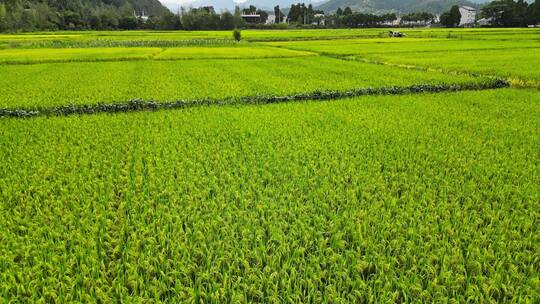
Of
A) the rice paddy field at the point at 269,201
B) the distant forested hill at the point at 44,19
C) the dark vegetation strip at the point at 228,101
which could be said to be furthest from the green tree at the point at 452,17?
the rice paddy field at the point at 269,201

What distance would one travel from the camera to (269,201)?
5754 millimetres

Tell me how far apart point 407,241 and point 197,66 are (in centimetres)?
2245

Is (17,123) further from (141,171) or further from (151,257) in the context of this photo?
(151,257)

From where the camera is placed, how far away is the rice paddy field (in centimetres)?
392

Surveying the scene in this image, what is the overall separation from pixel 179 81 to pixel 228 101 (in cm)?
533

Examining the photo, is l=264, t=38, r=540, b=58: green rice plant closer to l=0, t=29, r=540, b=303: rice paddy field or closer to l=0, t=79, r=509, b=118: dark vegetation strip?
l=0, t=79, r=509, b=118: dark vegetation strip

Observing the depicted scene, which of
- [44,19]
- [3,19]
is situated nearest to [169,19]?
[44,19]

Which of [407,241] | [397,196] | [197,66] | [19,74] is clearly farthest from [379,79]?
[19,74]

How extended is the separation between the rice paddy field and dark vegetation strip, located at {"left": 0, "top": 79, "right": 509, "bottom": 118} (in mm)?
79

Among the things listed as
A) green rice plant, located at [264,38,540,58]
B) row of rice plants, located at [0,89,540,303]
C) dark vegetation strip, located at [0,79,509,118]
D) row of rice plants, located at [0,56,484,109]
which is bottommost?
row of rice plants, located at [0,89,540,303]

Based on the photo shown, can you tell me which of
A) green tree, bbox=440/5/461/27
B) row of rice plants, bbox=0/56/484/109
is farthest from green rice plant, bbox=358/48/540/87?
green tree, bbox=440/5/461/27

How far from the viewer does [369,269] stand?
4148 mm

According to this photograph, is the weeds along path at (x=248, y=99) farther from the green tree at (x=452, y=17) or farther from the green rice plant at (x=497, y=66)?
the green tree at (x=452, y=17)

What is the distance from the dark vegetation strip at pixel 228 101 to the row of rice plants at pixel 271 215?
3209mm
